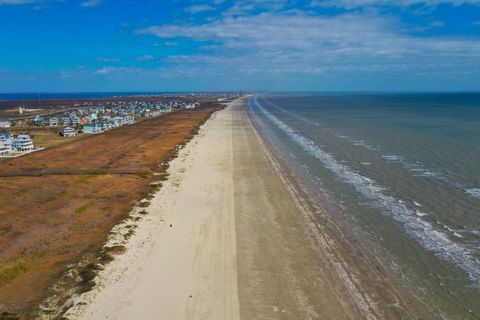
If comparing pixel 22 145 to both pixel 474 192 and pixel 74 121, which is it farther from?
pixel 474 192

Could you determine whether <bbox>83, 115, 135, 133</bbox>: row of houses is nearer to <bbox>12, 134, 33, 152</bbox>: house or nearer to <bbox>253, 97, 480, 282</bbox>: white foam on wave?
<bbox>12, 134, 33, 152</bbox>: house

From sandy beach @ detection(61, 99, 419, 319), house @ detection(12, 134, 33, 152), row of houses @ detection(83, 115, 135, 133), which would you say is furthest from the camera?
row of houses @ detection(83, 115, 135, 133)

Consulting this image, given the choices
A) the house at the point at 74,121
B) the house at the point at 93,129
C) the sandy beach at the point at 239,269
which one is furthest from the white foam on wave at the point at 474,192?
the house at the point at 74,121

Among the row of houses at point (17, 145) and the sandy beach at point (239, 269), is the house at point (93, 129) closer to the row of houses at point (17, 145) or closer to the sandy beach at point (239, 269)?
the row of houses at point (17, 145)

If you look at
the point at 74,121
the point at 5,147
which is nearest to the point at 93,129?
the point at 74,121

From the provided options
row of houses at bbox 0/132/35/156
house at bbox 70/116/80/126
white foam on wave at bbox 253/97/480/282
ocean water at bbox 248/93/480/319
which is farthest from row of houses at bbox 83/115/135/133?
white foam on wave at bbox 253/97/480/282
